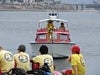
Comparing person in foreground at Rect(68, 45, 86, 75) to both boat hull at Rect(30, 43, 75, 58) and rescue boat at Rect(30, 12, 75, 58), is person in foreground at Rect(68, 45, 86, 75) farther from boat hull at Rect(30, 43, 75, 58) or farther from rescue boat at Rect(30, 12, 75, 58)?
boat hull at Rect(30, 43, 75, 58)

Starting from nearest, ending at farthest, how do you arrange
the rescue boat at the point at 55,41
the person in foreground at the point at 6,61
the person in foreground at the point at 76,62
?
the person in foreground at the point at 76,62, the person in foreground at the point at 6,61, the rescue boat at the point at 55,41

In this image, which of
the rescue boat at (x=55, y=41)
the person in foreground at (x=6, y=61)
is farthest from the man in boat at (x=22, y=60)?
the rescue boat at (x=55, y=41)

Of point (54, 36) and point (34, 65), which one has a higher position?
point (34, 65)

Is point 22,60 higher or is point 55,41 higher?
point 22,60

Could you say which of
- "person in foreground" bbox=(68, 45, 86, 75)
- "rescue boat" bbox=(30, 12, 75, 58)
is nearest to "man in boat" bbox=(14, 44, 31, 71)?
"person in foreground" bbox=(68, 45, 86, 75)

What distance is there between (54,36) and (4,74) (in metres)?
18.2

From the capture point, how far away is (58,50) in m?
33.8

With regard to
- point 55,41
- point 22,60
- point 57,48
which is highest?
point 22,60

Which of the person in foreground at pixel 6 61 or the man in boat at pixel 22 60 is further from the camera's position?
the man in boat at pixel 22 60

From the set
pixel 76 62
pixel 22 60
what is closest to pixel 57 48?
pixel 22 60

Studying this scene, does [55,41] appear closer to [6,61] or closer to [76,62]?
[6,61]

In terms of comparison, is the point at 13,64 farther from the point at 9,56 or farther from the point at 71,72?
the point at 71,72

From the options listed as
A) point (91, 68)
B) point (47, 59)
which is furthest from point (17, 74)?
point (91, 68)

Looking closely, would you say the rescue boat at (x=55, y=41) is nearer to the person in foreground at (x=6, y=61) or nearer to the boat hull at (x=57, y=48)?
the boat hull at (x=57, y=48)
